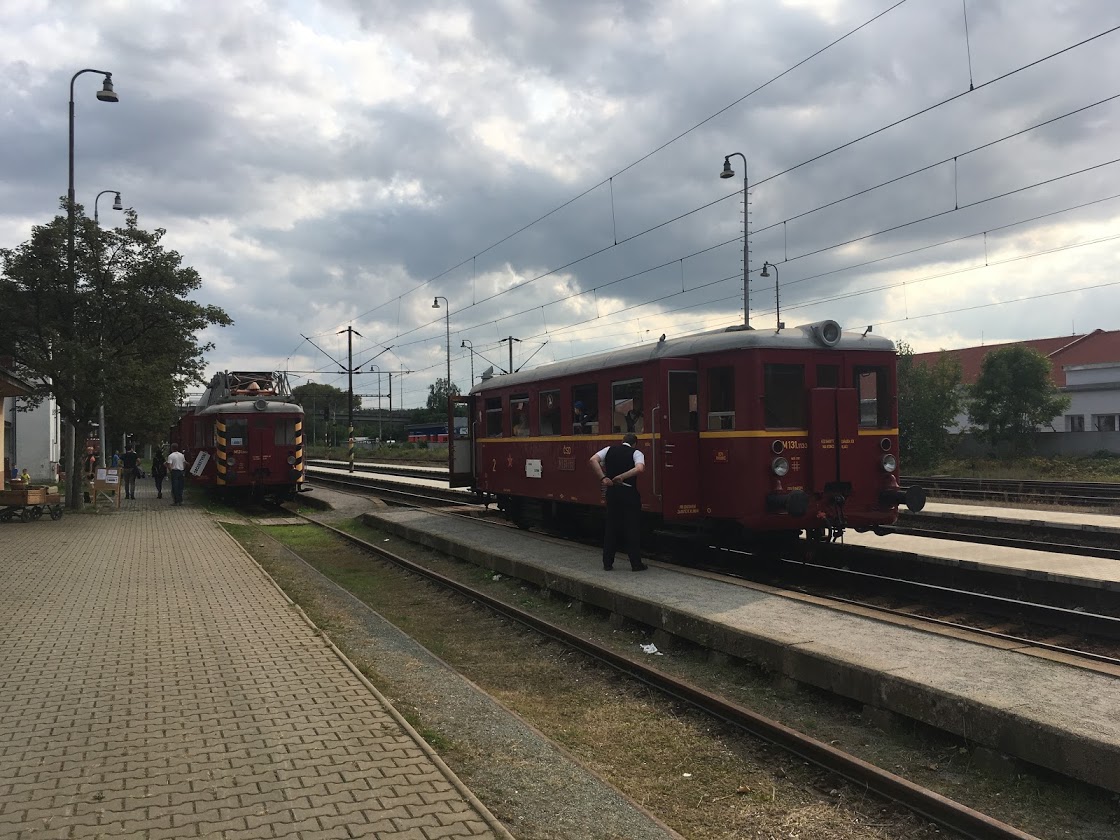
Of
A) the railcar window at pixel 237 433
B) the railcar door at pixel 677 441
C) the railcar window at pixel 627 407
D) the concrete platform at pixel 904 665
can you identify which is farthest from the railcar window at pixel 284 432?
the railcar door at pixel 677 441

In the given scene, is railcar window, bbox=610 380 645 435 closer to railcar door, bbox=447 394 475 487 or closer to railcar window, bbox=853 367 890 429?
railcar window, bbox=853 367 890 429

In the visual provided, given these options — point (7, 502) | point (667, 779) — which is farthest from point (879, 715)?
point (7, 502)

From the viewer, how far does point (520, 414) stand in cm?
1514

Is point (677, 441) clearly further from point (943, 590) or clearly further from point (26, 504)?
point (26, 504)

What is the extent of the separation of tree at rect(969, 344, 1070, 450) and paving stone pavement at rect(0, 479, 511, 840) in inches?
1618

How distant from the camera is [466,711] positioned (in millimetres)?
6133

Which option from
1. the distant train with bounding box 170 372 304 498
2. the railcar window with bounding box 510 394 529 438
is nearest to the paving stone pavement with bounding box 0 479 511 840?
the railcar window with bounding box 510 394 529 438

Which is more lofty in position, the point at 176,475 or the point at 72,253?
the point at 72,253

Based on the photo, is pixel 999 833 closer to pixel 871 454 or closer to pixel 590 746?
pixel 590 746

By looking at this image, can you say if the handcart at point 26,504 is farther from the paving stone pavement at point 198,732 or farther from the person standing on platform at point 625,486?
the person standing on platform at point 625,486

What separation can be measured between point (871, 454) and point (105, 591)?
9584 mm

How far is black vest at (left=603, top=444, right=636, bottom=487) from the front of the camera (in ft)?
33.4

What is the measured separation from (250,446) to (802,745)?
2071 centimetres

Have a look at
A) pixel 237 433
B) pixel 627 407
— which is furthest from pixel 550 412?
pixel 237 433
